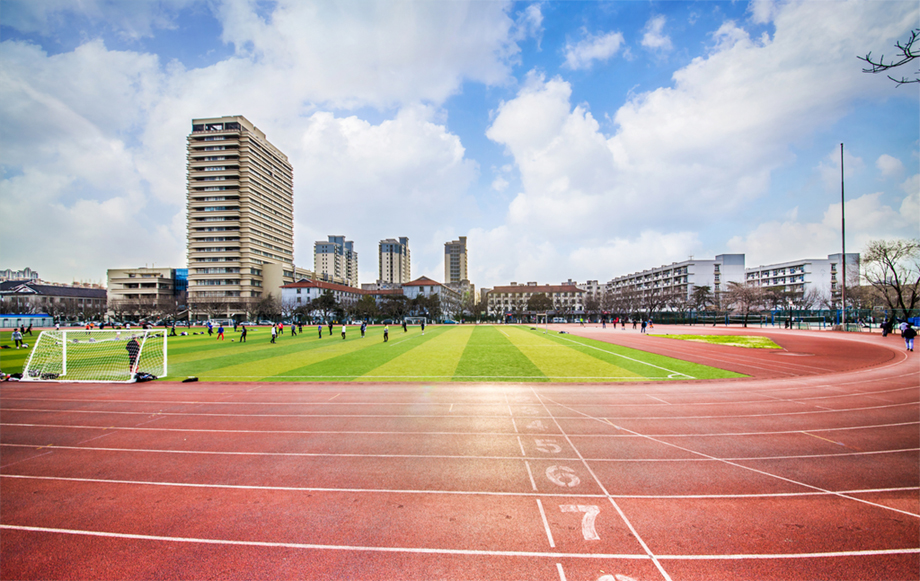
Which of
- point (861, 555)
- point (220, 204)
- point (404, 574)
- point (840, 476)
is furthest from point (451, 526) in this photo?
point (220, 204)

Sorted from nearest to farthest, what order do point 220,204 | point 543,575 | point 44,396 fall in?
point 543,575 < point 44,396 < point 220,204

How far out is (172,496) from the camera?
614cm

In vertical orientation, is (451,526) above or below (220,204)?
below

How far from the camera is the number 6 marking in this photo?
4.96 meters

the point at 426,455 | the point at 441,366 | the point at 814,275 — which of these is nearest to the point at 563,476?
the point at 426,455

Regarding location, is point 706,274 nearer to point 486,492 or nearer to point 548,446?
point 548,446

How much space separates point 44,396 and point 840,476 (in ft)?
74.8

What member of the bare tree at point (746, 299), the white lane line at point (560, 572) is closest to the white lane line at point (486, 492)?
the white lane line at point (560, 572)

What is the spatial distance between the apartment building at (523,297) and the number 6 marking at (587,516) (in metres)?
130

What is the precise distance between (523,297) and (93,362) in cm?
12688

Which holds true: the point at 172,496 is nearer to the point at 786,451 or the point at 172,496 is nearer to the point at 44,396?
the point at 786,451

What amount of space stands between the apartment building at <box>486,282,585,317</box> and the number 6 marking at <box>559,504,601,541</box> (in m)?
130

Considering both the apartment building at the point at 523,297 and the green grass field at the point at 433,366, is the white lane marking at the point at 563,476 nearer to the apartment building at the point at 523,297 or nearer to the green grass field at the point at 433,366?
the green grass field at the point at 433,366

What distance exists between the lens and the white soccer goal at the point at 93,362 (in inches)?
667
